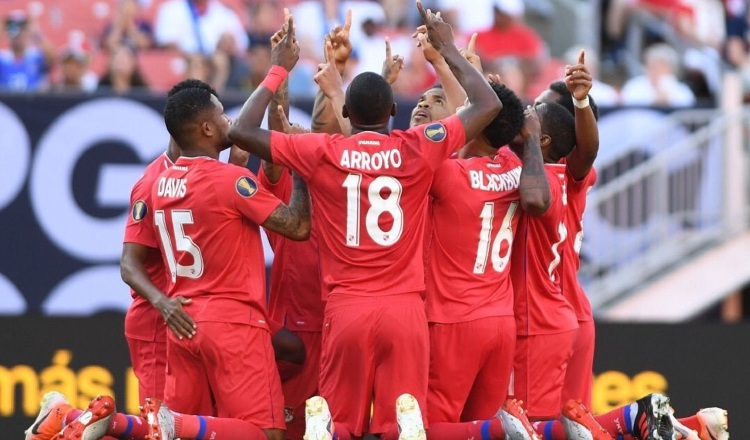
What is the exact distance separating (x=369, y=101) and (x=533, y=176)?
1.13 metres

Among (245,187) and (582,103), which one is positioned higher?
(582,103)

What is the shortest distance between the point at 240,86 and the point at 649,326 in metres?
4.86

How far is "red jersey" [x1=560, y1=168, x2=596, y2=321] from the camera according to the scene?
9.60m

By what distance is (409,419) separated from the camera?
329 inches

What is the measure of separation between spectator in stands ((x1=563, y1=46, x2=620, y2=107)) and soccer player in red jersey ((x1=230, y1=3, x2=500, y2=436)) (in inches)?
236

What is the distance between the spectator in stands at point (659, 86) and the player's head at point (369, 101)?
274 inches

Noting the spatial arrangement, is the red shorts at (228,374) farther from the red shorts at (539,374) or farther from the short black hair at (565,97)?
the short black hair at (565,97)

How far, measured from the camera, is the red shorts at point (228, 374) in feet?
28.6

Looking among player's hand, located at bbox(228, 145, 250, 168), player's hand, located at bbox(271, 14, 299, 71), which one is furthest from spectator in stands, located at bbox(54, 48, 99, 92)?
player's hand, located at bbox(271, 14, 299, 71)

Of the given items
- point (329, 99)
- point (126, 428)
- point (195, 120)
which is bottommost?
point (126, 428)

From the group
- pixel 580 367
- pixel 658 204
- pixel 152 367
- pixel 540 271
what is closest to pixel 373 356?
pixel 540 271

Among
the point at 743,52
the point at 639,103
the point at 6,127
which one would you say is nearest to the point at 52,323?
the point at 6,127

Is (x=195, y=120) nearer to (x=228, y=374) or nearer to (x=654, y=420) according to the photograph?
(x=228, y=374)

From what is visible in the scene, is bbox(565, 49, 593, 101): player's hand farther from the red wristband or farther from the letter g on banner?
the letter g on banner
